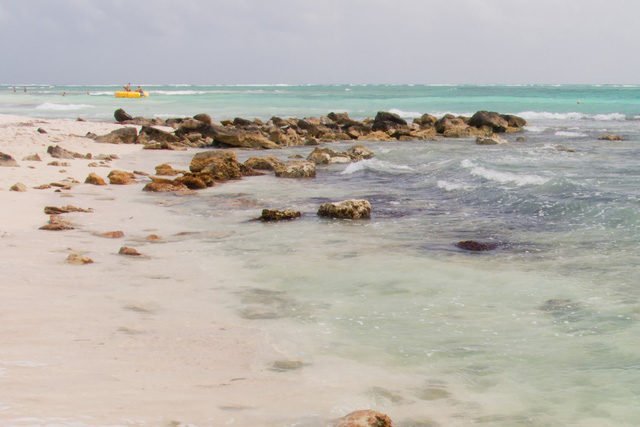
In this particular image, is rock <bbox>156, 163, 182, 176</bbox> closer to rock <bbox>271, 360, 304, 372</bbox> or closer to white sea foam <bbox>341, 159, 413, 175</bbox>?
white sea foam <bbox>341, 159, 413, 175</bbox>

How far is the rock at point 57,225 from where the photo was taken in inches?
363

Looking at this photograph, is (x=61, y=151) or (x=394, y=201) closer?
(x=394, y=201)

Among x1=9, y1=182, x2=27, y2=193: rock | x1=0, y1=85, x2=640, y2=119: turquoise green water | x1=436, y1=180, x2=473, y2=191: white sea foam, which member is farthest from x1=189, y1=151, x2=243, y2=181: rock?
x1=0, y1=85, x2=640, y2=119: turquoise green water

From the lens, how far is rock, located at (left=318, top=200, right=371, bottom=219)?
1086 centimetres

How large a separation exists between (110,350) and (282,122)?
2944 centimetres

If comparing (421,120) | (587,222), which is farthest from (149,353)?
(421,120)

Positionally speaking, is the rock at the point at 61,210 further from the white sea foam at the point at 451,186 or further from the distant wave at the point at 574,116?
the distant wave at the point at 574,116

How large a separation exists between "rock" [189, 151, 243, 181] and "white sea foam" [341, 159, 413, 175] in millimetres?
2945

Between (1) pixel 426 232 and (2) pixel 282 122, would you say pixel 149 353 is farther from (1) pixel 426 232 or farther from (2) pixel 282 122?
(2) pixel 282 122

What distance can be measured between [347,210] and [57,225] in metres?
4.28

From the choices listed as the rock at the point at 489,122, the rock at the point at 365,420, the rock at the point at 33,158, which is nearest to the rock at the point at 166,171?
the rock at the point at 33,158

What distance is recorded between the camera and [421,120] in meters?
35.3

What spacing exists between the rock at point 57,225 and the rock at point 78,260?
187 cm

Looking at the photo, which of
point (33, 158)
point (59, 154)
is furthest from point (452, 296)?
point (59, 154)
